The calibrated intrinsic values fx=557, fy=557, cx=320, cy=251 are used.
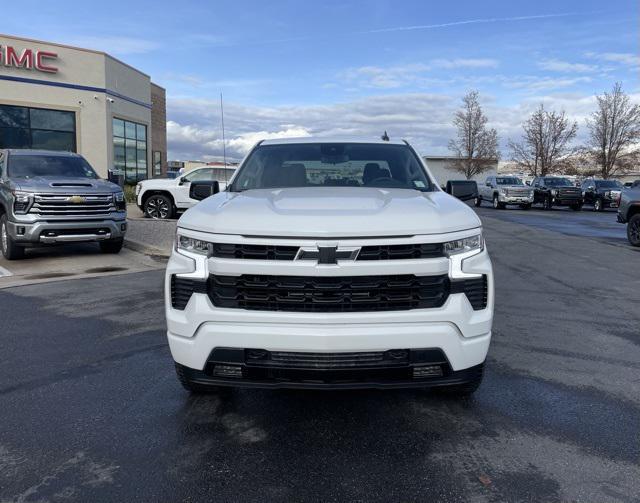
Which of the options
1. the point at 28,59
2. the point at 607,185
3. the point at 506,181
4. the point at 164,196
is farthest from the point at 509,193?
the point at 28,59

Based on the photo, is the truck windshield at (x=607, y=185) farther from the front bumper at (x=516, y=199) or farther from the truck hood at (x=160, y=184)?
the truck hood at (x=160, y=184)

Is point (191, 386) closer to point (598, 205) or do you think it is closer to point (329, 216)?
point (329, 216)

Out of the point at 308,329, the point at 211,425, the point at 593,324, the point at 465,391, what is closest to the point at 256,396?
the point at 211,425

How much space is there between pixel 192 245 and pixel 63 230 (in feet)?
24.4

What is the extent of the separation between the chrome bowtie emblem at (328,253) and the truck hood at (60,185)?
8010mm

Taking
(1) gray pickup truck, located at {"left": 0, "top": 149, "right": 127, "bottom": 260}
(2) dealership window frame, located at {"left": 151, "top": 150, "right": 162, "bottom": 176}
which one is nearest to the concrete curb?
(1) gray pickup truck, located at {"left": 0, "top": 149, "right": 127, "bottom": 260}

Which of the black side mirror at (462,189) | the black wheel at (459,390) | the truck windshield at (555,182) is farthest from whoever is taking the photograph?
the truck windshield at (555,182)

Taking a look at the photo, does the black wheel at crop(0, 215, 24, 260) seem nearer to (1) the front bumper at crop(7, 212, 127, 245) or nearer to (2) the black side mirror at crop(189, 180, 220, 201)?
(1) the front bumper at crop(7, 212, 127, 245)

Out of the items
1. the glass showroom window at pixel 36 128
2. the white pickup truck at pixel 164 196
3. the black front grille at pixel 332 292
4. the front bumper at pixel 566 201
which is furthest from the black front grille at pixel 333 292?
the front bumper at pixel 566 201

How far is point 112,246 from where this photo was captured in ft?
36.4

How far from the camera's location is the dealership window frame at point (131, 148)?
27.7 metres

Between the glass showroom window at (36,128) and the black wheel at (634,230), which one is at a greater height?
the glass showroom window at (36,128)

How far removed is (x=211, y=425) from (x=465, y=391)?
1.76 m

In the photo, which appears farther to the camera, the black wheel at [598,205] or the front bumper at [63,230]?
the black wheel at [598,205]
